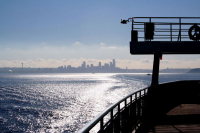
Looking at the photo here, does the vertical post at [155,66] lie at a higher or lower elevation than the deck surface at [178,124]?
higher

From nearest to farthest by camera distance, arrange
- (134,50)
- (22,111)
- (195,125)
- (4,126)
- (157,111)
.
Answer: (195,125) < (157,111) < (134,50) < (4,126) < (22,111)

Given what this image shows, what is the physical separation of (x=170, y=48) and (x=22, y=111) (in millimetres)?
50029

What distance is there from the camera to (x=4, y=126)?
4153 centimetres

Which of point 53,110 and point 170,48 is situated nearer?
point 170,48

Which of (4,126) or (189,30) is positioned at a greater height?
(189,30)

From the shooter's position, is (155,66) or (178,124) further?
(155,66)

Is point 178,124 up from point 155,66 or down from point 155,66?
down

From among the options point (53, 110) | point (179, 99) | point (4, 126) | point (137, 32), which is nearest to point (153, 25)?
point (137, 32)

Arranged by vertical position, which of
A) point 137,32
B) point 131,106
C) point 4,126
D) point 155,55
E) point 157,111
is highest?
point 137,32

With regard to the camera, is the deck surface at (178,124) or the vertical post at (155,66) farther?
the vertical post at (155,66)

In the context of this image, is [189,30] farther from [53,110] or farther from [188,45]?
[53,110]

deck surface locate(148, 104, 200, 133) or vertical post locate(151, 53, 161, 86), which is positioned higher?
vertical post locate(151, 53, 161, 86)

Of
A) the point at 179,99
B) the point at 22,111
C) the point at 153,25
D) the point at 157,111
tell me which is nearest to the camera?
the point at 157,111

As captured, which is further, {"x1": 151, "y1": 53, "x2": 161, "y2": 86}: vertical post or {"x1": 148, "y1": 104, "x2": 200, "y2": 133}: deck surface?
{"x1": 151, "y1": 53, "x2": 161, "y2": 86}: vertical post
